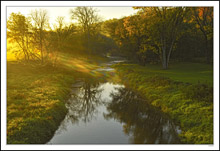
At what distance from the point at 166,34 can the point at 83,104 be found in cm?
2445

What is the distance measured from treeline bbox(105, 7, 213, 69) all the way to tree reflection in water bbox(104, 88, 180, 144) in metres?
19.0

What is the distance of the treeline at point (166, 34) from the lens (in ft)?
119

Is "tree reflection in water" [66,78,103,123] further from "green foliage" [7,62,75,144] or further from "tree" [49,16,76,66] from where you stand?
"tree" [49,16,76,66]

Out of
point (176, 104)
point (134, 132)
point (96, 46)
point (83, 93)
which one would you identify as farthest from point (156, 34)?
point (96, 46)

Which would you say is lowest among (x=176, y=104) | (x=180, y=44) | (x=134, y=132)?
(x=134, y=132)

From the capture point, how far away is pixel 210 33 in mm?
40688

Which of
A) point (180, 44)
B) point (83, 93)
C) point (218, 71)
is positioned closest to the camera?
point (218, 71)

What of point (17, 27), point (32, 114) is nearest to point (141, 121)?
point (32, 114)

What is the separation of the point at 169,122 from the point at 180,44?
38.4 meters

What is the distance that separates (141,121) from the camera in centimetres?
1672

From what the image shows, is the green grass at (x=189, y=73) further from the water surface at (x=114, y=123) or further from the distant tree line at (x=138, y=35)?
the water surface at (x=114, y=123)

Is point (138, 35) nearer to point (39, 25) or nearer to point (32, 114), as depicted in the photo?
point (39, 25)

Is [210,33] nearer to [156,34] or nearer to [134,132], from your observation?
[156,34]

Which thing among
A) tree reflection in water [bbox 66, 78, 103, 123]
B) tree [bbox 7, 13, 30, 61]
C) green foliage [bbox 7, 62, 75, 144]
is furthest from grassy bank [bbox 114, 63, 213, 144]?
tree [bbox 7, 13, 30, 61]
